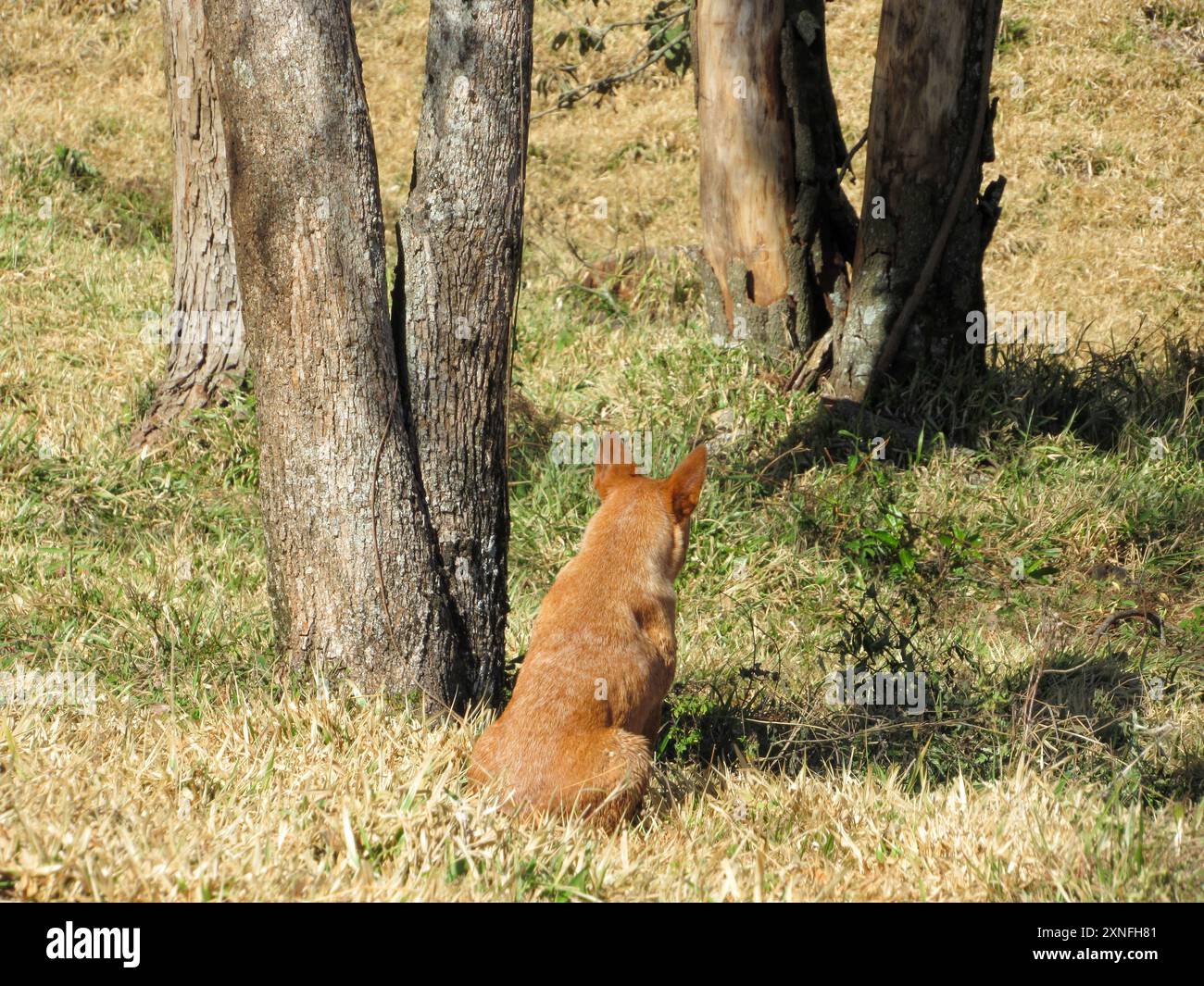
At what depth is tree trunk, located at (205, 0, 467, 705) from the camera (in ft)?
14.3

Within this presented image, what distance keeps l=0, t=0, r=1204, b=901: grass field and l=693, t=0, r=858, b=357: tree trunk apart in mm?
618

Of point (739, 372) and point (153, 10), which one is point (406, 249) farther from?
point (153, 10)

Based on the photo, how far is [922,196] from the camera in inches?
321

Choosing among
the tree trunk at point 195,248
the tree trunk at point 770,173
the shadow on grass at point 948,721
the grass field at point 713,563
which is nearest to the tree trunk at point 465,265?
the grass field at point 713,563

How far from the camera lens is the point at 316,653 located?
4598 millimetres

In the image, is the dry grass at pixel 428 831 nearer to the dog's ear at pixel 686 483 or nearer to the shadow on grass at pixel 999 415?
the dog's ear at pixel 686 483

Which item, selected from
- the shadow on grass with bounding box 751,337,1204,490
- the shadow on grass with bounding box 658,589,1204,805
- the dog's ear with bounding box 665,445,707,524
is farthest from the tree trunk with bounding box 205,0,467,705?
the shadow on grass with bounding box 751,337,1204,490

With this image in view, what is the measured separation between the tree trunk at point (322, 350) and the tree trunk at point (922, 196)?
459 cm

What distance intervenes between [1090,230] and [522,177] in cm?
927

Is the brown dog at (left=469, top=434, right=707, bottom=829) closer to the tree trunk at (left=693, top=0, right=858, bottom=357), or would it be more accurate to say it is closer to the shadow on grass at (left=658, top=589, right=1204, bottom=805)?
the shadow on grass at (left=658, top=589, right=1204, bottom=805)

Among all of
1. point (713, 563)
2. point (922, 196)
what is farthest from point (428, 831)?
point (922, 196)

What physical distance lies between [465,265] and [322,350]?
65 cm

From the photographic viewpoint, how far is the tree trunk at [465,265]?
4.57 m

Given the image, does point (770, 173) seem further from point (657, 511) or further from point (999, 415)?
point (657, 511)
